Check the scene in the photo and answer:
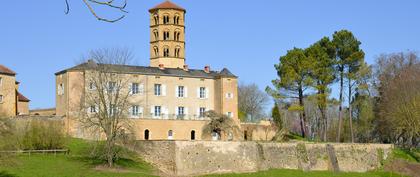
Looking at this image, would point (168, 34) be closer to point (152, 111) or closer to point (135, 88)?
point (152, 111)

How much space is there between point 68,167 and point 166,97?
20040 mm

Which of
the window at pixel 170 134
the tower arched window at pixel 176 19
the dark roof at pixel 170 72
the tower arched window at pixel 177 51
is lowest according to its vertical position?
the window at pixel 170 134

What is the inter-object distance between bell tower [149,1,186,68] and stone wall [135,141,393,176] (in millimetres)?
23696

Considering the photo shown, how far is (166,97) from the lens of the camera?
185 ft

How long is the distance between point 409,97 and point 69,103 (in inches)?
1034

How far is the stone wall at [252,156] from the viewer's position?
4138 cm

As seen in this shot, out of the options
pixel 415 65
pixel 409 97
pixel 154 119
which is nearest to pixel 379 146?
pixel 409 97

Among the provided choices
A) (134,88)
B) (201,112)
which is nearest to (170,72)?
(201,112)

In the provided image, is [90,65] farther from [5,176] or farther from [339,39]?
[339,39]

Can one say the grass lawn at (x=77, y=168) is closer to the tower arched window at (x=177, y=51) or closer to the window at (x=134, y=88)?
the window at (x=134, y=88)

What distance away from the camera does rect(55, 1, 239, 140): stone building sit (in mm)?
52562

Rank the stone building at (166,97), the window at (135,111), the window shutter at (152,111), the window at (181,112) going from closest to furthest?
the stone building at (166,97) < the window at (135,111) < the window shutter at (152,111) < the window at (181,112)

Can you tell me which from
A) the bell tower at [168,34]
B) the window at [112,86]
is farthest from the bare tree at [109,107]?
the bell tower at [168,34]

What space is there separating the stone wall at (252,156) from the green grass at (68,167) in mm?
1356
